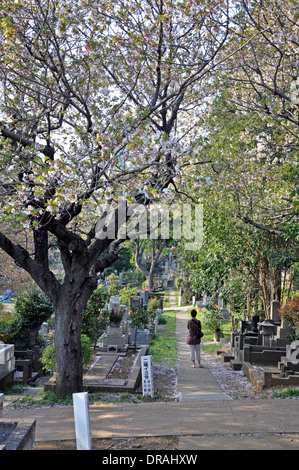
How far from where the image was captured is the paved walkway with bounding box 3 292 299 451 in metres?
5.97

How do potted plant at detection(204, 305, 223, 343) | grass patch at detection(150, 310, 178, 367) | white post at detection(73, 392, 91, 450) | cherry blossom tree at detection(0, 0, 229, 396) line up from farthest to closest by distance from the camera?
1. potted plant at detection(204, 305, 223, 343)
2. grass patch at detection(150, 310, 178, 367)
3. cherry blossom tree at detection(0, 0, 229, 396)
4. white post at detection(73, 392, 91, 450)

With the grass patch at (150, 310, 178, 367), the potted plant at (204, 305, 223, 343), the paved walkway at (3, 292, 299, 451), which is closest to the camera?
the paved walkway at (3, 292, 299, 451)

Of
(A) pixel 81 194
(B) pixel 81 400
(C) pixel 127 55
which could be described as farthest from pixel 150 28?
(B) pixel 81 400

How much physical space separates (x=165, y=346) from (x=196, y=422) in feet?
36.5

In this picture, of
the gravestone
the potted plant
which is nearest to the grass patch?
the potted plant

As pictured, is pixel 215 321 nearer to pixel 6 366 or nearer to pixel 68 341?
pixel 6 366

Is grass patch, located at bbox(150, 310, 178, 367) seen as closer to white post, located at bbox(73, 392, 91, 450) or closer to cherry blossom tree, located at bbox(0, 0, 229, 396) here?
cherry blossom tree, located at bbox(0, 0, 229, 396)

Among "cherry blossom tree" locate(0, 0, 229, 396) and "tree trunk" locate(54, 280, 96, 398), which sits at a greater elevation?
"cherry blossom tree" locate(0, 0, 229, 396)

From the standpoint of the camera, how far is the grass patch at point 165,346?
14.6 m

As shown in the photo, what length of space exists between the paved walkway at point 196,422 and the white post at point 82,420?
4.74ft

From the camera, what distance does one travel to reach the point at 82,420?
489 centimetres

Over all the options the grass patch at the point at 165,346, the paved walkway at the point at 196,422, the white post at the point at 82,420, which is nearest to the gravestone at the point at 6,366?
the paved walkway at the point at 196,422

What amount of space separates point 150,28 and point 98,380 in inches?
295

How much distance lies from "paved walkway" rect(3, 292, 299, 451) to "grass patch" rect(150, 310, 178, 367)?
20.5ft
